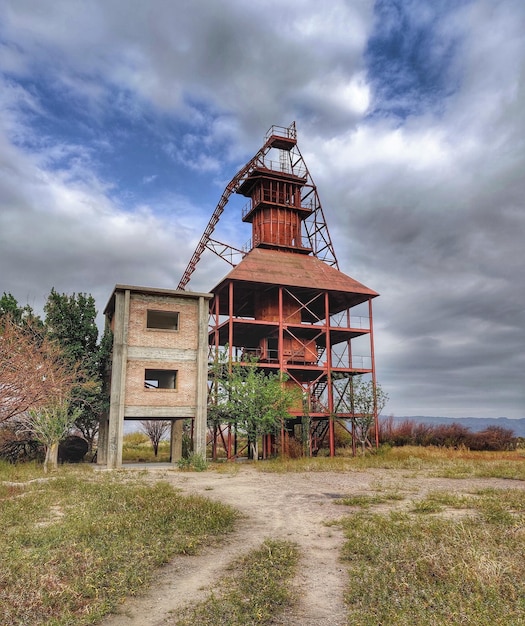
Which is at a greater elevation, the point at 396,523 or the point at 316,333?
the point at 316,333

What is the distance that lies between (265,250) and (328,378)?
982cm

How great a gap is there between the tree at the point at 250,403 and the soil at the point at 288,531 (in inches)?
241

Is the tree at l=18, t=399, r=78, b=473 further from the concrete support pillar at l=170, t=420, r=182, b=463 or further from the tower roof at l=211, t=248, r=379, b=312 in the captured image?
the tower roof at l=211, t=248, r=379, b=312

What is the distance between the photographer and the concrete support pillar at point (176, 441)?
2748cm

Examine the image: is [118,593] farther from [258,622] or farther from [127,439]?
[127,439]

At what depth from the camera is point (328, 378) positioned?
30.7 m

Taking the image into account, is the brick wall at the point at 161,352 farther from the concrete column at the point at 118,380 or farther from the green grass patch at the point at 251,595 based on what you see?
the green grass patch at the point at 251,595

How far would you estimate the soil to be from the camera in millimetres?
6035

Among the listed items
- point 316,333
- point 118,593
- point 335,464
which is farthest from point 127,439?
point 118,593

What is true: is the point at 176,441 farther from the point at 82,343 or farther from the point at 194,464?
the point at 82,343

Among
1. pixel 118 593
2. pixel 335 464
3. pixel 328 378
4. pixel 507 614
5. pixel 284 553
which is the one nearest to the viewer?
pixel 507 614

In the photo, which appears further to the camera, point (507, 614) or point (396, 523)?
point (396, 523)

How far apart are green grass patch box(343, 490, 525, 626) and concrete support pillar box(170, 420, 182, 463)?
61.1 feet

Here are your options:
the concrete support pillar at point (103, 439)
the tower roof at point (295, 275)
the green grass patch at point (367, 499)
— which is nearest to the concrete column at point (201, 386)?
the tower roof at point (295, 275)
